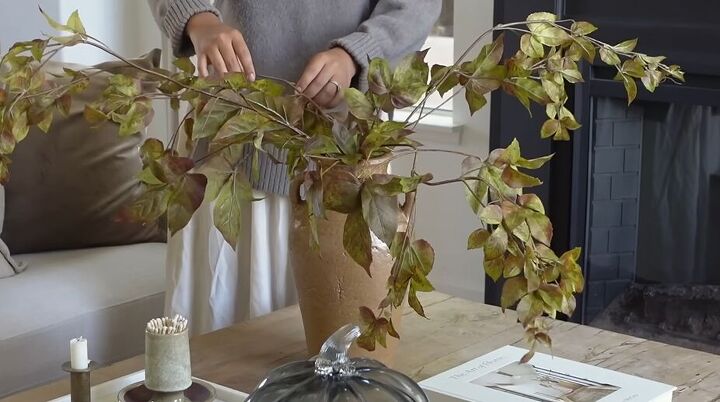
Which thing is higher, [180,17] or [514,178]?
[180,17]

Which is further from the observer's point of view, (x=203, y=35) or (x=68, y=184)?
(x=68, y=184)

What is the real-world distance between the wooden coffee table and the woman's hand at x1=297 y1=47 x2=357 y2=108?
0.32 m

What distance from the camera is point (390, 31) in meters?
1.51

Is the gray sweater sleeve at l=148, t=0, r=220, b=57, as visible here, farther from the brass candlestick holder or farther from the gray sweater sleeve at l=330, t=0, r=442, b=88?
the brass candlestick holder

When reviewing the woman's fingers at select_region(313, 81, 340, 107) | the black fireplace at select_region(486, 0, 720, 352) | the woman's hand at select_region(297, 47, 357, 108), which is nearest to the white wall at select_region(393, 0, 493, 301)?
the black fireplace at select_region(486, 0, 720, 352)

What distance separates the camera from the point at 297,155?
968 mm

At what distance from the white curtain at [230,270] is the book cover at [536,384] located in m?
0.51

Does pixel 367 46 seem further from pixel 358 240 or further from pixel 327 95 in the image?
pixel 358 240

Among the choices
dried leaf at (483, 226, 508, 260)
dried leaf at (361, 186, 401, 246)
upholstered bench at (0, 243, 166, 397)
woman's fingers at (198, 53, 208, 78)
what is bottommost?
upholstered bench at (0, 243, 166, 397)

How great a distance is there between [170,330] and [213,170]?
0.26 meters

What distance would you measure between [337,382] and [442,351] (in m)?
0.47

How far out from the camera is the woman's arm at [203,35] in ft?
4.25

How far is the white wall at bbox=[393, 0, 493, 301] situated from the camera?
8.89 feet

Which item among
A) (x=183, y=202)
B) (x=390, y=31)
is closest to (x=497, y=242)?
(x=183, y=202)
